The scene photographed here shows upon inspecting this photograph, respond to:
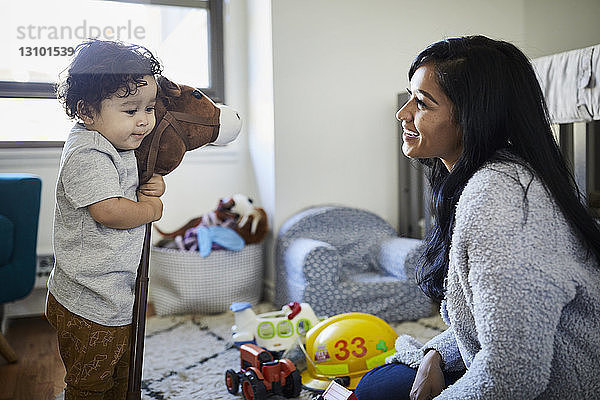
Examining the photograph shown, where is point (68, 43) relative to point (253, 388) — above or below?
above

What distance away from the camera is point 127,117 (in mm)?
1270

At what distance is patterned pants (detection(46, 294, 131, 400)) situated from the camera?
1.30 meters

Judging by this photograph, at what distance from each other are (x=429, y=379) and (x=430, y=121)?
0.50 m

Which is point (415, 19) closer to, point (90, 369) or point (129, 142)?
point (129, 142)

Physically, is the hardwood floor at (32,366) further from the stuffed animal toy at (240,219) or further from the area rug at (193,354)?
the stuffed animal toy at (240,219)

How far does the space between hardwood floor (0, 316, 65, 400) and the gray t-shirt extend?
0.74 metres

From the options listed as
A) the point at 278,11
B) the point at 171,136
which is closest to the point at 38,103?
the point at 278,11

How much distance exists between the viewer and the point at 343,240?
2943 millimetres

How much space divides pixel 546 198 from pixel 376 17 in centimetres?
237

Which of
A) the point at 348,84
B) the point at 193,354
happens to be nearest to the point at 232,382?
the point at 193,354

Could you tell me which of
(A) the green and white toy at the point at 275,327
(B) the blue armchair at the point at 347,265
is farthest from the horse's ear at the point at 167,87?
(B) the blue armchair at the point at 347,265

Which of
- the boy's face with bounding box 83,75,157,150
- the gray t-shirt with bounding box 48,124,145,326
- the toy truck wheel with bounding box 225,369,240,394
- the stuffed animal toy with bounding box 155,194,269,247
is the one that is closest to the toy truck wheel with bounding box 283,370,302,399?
the toy truck wheel with bounding box 225,369,240,394

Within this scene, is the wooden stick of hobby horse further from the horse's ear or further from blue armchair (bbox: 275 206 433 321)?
blue armchair (bbox: 275 206 433 321)

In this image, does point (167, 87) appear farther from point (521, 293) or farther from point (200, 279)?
point (200, 279)
